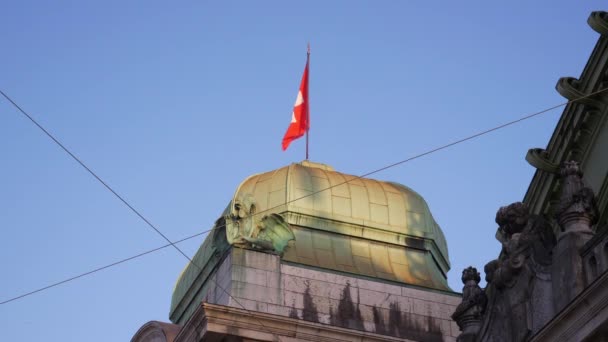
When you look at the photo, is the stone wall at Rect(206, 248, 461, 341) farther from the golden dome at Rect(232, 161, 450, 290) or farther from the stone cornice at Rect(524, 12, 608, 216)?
the stone cornice at Rect(524, 12, 608, 216)

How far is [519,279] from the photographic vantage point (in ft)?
80.2

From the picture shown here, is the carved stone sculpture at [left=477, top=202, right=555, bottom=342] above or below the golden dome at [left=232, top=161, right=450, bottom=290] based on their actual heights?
below

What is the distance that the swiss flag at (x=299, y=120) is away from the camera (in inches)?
1620

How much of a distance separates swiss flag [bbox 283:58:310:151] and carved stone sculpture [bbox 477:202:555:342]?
1579cm

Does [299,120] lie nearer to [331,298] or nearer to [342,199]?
[342,199]

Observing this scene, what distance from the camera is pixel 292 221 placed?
117 feet

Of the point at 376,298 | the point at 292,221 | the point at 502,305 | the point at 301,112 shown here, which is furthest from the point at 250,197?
the point at 502,305

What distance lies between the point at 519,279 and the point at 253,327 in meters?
8.27

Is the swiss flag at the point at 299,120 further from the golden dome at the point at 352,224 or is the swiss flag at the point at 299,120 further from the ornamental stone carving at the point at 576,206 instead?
the ornamental stone carving at the point at 576,206

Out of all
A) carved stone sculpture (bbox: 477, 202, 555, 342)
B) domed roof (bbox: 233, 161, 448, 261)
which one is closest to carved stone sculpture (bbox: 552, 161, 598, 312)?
carved stone sculpture (bbox: 477, 202, 555, 342)

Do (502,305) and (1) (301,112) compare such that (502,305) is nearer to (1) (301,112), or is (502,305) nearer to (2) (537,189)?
(2) (537,189)

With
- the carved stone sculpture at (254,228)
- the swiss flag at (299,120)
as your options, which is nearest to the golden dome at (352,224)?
the carved stone sculpture at (254,228)

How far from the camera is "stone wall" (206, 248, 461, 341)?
3256 centimetres

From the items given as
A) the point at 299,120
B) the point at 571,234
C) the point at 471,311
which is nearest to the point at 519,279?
the point at 571,234
